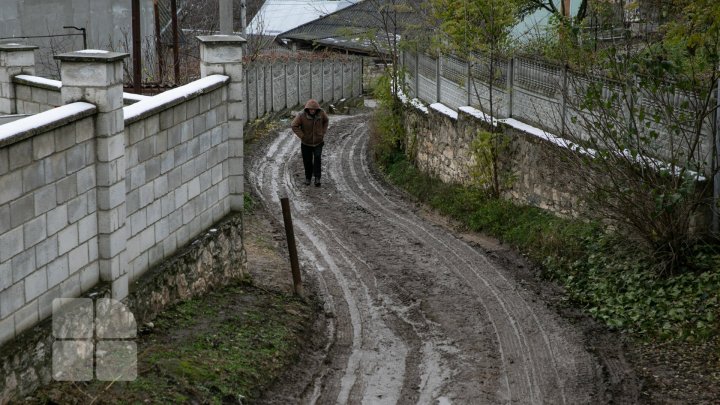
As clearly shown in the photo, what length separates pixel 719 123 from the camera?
10.7 m

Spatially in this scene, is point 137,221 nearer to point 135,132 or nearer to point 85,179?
point 135,132

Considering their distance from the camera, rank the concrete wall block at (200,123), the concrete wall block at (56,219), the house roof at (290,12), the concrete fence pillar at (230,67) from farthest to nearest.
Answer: the house roof at (290,12) < the concrete fence pillar at (230,67) < the concrete wall block at (200,123) < the concrete wall block at (56,219)

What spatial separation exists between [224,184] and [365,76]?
24298 millimetres

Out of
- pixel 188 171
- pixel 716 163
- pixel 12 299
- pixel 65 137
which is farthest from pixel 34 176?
pixel 716 163

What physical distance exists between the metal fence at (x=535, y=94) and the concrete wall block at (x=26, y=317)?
641cm

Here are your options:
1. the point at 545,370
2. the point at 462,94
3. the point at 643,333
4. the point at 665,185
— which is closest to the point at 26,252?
the point at 545,370

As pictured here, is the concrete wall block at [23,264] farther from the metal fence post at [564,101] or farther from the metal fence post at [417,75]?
the metal fence post at [417,75]

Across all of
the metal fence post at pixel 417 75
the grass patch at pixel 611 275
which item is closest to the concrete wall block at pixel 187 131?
the grass patch at pixel 611 275

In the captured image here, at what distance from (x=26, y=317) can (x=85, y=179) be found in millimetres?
1260

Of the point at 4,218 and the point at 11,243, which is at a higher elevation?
the point at 4,218

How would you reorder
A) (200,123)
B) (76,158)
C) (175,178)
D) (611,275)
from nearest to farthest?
(76,158), (175,178), (200,123), (611,275)

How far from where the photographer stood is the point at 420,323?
35.0 ft

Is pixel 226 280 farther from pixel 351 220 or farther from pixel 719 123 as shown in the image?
pixel 719 123

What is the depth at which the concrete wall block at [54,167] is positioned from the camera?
7461 mm
